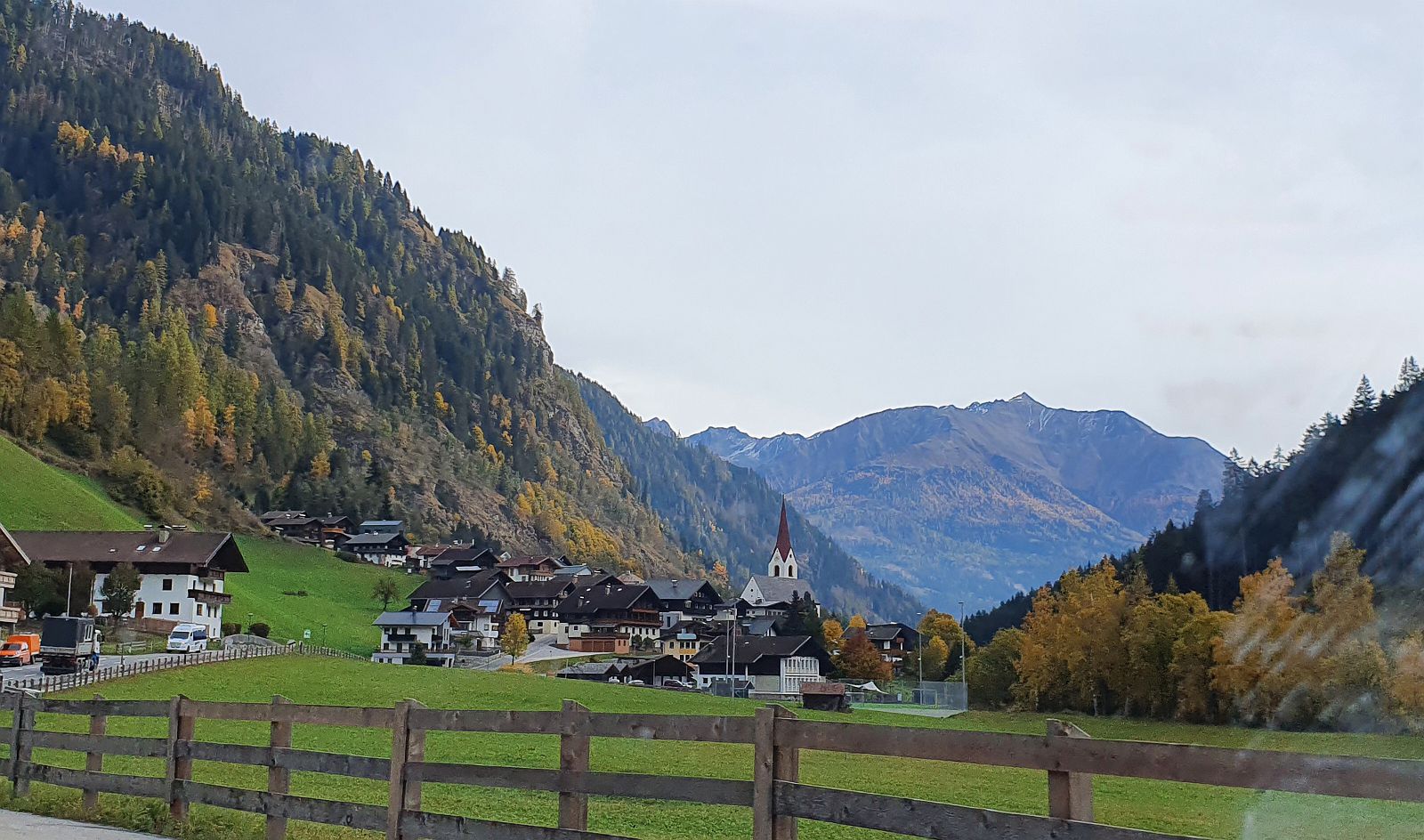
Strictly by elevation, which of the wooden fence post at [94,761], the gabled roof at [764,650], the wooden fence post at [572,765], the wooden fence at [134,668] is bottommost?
the gabled roof at [764,650]

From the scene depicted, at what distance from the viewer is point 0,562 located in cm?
8269

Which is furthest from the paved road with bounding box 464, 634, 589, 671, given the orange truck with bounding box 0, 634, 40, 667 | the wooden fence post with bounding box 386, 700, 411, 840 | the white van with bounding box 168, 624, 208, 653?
the wooden fence post with bounding box 386, 700, 411, 840

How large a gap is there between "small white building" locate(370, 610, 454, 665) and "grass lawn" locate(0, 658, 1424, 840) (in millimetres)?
58095

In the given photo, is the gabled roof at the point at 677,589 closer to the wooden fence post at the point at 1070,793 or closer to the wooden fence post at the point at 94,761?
the wooden fence post at the point at 94,761

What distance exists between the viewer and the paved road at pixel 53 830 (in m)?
13.1

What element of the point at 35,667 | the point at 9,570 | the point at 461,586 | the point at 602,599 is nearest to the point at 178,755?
the point at 35,667

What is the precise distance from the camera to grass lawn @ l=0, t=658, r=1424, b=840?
19406mm

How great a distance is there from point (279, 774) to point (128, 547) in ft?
308

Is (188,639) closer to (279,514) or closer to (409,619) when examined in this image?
(409,619)

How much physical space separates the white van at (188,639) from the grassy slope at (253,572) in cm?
1510

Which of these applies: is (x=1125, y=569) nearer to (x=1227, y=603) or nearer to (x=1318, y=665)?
(x=1227, y=603)

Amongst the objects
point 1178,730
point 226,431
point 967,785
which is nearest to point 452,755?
point 967,785

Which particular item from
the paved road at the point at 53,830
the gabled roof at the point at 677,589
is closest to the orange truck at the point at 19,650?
the paved road at the point at 53,830

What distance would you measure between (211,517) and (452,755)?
448 feet
